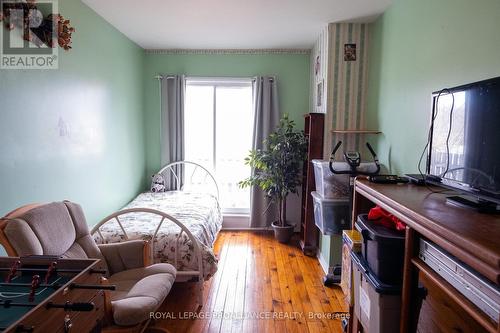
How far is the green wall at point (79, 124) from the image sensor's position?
1.88 metres

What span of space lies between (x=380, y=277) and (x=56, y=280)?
136 cm

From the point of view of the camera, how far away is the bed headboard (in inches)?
164

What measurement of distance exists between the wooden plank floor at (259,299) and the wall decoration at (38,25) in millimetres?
2211

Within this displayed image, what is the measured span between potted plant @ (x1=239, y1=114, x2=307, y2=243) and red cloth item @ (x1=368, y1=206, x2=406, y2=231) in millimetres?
2077

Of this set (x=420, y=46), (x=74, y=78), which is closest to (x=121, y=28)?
(x=74, y=78)

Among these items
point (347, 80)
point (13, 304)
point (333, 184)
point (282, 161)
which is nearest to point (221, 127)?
point (282, 161)

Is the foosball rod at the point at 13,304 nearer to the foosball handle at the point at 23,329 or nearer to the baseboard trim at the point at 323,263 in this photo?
the foosball handle at the point at 23,329

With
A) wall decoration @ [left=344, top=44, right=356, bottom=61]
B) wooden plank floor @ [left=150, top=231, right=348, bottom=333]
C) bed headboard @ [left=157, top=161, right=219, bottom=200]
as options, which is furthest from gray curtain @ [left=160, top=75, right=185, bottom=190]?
wall decoration @ [left=344, top=44, right=356, bottom=61]

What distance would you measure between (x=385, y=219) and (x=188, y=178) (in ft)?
10.6

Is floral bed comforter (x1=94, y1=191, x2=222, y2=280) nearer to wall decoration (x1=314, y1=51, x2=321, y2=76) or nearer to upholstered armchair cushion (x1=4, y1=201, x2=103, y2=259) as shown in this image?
upholstered armchair cushion (x1=4, y1=201, x2=103, y2=259)

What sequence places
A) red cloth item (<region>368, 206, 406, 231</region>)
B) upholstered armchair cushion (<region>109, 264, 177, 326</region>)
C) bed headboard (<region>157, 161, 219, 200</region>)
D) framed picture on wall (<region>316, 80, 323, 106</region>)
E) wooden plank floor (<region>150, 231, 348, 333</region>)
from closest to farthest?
1. red cloth item (<region>368, 206, 406, 231</region>)
2. upholstered armchair cushion (<region>109, 264, 177, 326</region>)
3. wooden plank floor (<region>150, 231, 348, 333</region>)
4. framed picture on wall (<region>316, 80, 323, 106</region>)
5. bed headboard (<region>157, 161, 219, 200</region>)

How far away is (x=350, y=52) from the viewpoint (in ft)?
9.68

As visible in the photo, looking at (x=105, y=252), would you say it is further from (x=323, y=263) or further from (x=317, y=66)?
(x=317, y=66)

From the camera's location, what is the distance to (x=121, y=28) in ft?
10.7
